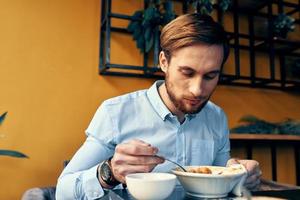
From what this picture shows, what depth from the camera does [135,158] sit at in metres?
0.68

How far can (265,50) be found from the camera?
245cm

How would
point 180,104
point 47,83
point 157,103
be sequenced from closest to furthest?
point 180,104 < point 157,103 < point 47,83

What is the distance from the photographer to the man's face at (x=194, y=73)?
1002 mm

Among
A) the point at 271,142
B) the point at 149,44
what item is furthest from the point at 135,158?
the point at 271,142

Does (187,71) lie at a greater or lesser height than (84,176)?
greater

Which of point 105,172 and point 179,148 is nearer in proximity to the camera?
point 105,172

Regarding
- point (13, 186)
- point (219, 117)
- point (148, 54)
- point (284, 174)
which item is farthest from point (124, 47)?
point (284, 174)

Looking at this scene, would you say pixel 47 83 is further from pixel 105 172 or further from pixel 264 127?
pixel 264 127

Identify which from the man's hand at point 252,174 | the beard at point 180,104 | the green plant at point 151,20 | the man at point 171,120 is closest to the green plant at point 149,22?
the green plant at point 151,20

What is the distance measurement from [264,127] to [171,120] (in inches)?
51.3

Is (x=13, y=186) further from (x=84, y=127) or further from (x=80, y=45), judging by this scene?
(x=80, y=45)

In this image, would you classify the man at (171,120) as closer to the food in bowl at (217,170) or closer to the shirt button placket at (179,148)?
A: the shirt button placket at (179,148)

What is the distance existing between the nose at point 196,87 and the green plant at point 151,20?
3.12ft

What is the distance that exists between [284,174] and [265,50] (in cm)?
111
